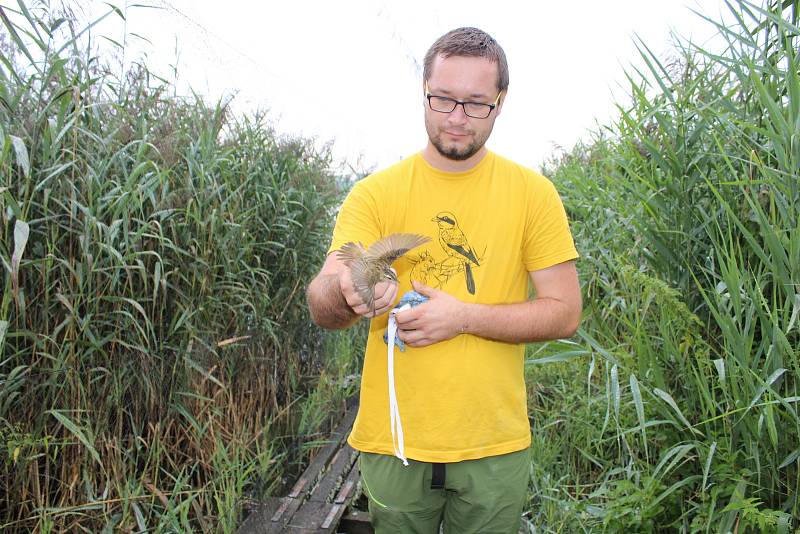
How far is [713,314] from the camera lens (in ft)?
7.96

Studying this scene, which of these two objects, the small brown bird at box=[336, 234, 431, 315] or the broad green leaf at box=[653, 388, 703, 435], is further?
the broad green leaf at box=[653, 388, 703, 435]

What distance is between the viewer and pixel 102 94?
321cm

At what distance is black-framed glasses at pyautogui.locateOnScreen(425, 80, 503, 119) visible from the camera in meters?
1.79

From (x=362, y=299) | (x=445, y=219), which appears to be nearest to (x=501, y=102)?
(x=445, y=219)

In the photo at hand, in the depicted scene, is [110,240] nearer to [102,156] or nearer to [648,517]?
[102,156]

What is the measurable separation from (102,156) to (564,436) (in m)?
2.77

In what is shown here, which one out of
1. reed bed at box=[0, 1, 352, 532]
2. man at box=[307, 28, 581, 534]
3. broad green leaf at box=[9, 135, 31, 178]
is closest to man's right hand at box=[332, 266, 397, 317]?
man at box=[307, 28, 581, 534]

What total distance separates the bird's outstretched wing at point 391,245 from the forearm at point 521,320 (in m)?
0.27

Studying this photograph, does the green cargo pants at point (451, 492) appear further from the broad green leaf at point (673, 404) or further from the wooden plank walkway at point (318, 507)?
the wooden plank walkway at point (318, 507)

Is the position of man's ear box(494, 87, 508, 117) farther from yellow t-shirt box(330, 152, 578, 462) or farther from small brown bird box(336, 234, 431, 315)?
small brown bird box(336, 234, 431, 315)

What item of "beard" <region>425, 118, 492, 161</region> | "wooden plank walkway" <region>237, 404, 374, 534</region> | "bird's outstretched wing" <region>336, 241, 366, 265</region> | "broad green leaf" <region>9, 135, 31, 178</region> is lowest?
"wooden plank walkway" <region>237, 404, 374, 534</region>

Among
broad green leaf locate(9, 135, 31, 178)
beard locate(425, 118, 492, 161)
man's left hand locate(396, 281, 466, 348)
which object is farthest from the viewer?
broad green leaf locate(9, 135, 31, 178)

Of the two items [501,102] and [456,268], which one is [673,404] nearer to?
[456,268]

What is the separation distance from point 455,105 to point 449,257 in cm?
43
